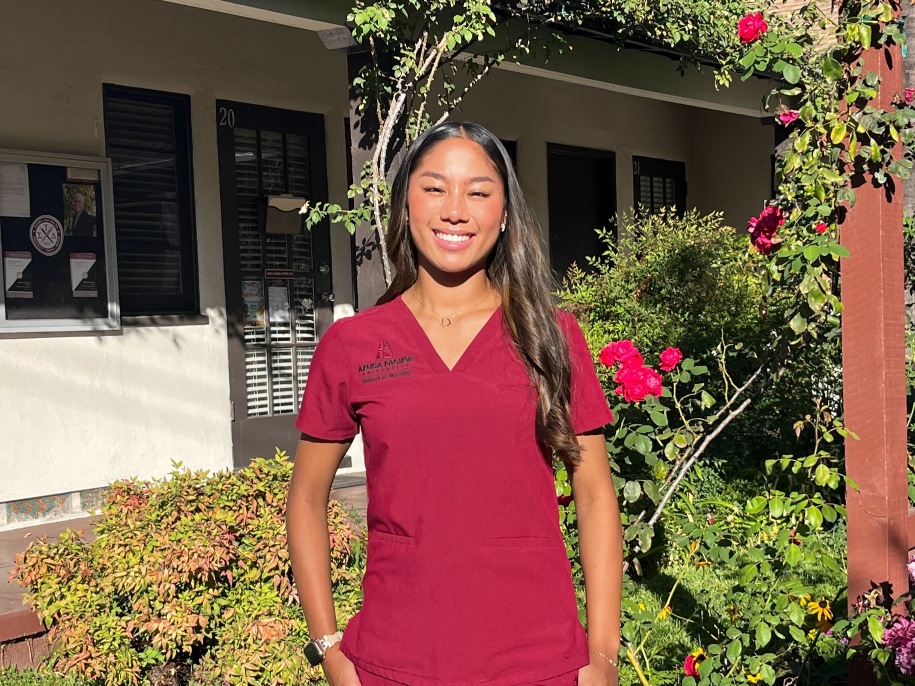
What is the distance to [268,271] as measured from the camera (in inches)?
296

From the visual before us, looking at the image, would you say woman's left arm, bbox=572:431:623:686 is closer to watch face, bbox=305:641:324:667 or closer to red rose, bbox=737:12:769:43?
watch face, bbox=305:641:324:667

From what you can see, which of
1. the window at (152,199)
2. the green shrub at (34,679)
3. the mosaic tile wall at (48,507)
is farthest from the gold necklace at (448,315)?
the window at (152,199)

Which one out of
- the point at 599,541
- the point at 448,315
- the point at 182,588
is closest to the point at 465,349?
the point at 448,315

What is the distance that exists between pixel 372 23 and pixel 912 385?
9.95 feet

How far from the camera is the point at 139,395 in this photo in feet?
22.0

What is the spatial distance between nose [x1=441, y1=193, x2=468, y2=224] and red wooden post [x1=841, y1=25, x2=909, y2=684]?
1.50m

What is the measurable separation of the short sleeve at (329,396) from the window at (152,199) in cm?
498

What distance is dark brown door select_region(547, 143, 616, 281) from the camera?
1029cm

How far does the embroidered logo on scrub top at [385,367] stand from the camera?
75.8 inches

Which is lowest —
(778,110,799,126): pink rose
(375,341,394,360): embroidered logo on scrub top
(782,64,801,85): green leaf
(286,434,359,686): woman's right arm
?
(286,434,359,686): woman's right arm

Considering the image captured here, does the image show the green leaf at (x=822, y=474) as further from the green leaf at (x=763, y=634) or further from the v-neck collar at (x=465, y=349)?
the v-neck collar at (x=465, y=349)

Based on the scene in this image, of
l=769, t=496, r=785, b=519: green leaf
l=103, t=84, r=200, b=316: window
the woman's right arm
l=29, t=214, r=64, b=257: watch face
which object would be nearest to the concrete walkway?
l=103, t=84, r=200, b=316: window

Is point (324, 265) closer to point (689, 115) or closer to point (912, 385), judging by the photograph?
point (912, 385)

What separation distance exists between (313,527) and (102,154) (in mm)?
4998
